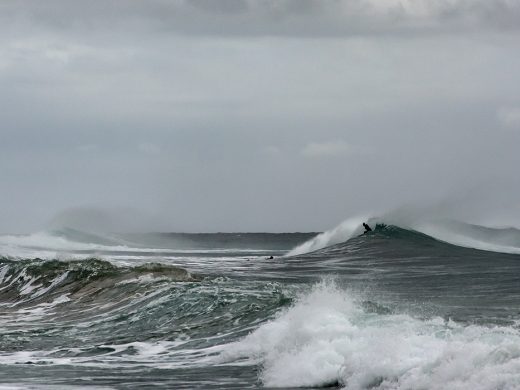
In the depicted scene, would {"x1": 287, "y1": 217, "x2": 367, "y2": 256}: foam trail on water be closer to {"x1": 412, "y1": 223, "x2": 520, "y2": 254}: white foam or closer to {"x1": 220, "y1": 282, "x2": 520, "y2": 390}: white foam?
{"x1": 412, "y1": 223, "x2": 520, "y2": 254}: white foam

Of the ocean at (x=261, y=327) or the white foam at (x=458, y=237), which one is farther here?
the white foam at (x=458, y=237)

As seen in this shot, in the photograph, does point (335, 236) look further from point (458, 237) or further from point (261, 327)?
point (261, 327)

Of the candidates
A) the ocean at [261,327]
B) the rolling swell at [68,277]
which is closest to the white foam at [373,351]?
Result: the ocean at [261,327]

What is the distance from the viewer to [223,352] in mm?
17312

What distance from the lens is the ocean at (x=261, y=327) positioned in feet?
43.9

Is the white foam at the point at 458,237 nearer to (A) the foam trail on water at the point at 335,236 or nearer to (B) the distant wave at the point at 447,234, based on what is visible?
(B) the distant wave at the point at 447,234

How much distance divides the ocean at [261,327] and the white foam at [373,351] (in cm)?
2

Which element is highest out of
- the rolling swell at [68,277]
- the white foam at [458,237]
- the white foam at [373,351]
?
the white foam at [458,237]

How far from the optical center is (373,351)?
1377 cm

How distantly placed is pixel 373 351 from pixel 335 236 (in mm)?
45508

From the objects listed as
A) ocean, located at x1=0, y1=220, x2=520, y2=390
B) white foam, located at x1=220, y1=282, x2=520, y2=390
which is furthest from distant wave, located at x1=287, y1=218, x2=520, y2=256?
white foam, located at x1=220, y1=282, x2=520, y2=390

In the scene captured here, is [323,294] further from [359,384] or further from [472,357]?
[472,357]

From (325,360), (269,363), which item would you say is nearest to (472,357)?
(325,360)

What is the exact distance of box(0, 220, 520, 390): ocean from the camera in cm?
1338
